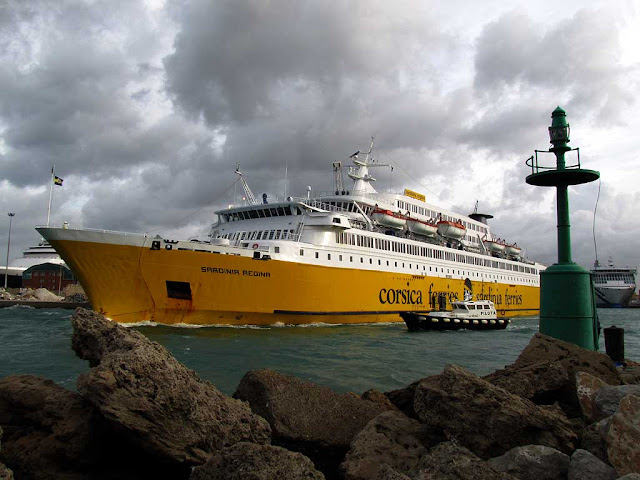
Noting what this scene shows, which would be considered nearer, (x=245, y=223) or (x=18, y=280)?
(x=245, y=223)

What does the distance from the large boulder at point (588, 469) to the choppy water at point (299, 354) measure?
558cm

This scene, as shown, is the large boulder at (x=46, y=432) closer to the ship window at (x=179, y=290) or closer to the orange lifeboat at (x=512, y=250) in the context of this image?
the ship window at (x=179, y=290)

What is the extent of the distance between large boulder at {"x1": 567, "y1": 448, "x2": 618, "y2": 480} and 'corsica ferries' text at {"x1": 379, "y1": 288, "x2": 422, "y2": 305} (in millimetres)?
21883

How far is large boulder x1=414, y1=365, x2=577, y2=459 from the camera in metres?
4.10

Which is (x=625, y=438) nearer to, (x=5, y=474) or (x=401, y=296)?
(x=5, y=474)

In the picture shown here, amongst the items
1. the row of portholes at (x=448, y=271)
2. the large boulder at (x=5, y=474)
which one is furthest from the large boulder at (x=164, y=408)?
the row of portholes at (x=448, y=271)

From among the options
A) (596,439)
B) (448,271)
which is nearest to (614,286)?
(448,271)

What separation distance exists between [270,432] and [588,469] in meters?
2.59

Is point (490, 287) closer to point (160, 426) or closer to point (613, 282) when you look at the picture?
point (160, 426)

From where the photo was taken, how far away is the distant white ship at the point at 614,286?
80.1 metres

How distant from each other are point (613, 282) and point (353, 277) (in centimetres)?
7728

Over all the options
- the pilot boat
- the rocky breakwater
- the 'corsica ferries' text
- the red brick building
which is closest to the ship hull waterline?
the 'corsica ferries' text

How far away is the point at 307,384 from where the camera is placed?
223 inches

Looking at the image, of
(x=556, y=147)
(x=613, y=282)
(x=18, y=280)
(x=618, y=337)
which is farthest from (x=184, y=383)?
(x=613, y=282)
